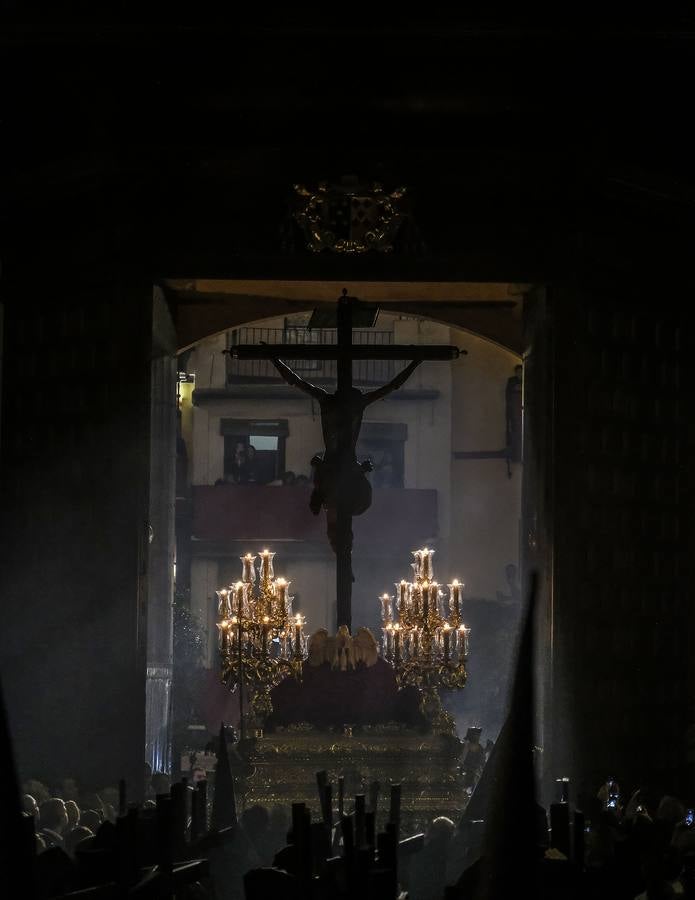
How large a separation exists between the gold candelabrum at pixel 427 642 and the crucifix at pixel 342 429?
1.83 feet

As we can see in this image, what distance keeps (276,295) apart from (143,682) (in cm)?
430

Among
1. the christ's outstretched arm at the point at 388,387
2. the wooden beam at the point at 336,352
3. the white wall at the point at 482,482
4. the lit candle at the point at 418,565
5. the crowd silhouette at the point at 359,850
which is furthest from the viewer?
the white wall at the point at 482,482

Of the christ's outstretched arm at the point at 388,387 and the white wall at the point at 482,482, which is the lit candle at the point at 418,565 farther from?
the white wall at the point at 482,482

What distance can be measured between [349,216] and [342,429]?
176 cm

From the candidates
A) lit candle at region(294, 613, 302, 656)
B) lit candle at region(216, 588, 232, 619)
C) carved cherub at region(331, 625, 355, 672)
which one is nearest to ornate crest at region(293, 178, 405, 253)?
lit candle at region(216, 588, 232, 619)

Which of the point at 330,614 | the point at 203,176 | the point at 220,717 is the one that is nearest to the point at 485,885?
the point at 203,176

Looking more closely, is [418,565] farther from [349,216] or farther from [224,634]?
[349,216]

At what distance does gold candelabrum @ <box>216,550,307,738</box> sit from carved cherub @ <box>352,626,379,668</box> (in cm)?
45

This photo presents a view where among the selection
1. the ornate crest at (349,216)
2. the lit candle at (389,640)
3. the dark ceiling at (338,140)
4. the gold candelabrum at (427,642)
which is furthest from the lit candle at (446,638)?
the ornate crest at (349,216)

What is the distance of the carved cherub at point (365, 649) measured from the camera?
489 inches

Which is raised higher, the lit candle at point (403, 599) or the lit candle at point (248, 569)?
the lit candle at point (248, 569)

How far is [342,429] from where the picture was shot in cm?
1347

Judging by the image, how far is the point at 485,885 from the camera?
441 cm

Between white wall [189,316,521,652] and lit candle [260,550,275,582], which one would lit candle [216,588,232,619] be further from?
white wall [189,316,521,652]
